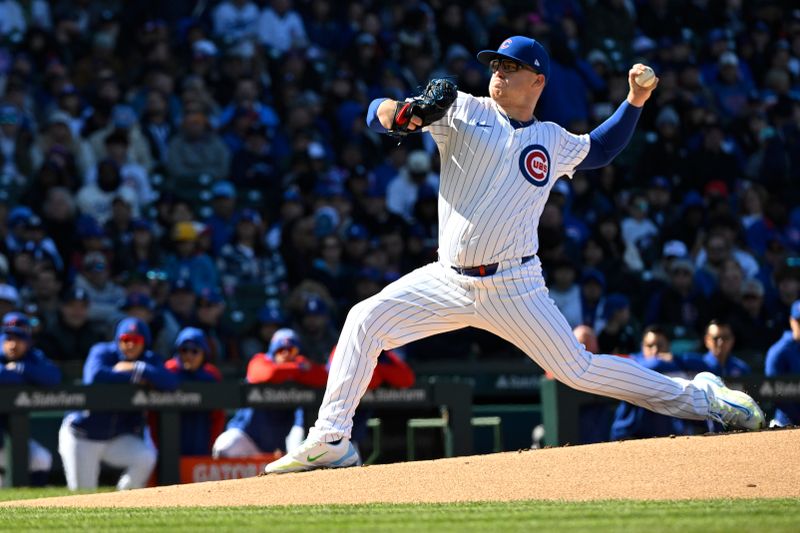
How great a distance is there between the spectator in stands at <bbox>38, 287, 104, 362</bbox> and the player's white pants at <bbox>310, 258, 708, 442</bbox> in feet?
17.3

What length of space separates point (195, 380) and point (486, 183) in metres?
4.09

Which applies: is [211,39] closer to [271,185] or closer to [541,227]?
[271,185]

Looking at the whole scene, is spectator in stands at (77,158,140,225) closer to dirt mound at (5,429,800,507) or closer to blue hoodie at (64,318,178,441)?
blue hoodie at (64,318,178,441)

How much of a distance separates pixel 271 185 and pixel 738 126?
547 centimetres

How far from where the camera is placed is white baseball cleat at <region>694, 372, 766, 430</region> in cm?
675

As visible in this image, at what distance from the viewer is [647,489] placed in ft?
20.4

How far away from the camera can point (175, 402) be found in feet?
30.4

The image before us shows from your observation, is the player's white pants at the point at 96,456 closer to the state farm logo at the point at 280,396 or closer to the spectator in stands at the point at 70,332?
the state farm logo at the point at 280,396

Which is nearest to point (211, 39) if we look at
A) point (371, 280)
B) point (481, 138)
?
point (371, 280)

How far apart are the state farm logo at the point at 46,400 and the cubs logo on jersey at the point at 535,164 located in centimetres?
406

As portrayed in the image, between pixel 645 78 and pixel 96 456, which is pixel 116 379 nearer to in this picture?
pixel 96 456

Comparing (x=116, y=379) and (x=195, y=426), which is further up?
(x=116, y=379)

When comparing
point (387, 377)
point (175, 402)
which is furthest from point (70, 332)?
point (387, 377)

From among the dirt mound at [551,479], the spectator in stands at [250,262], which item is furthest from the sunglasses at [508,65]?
the spectator in stands at [250,262]
